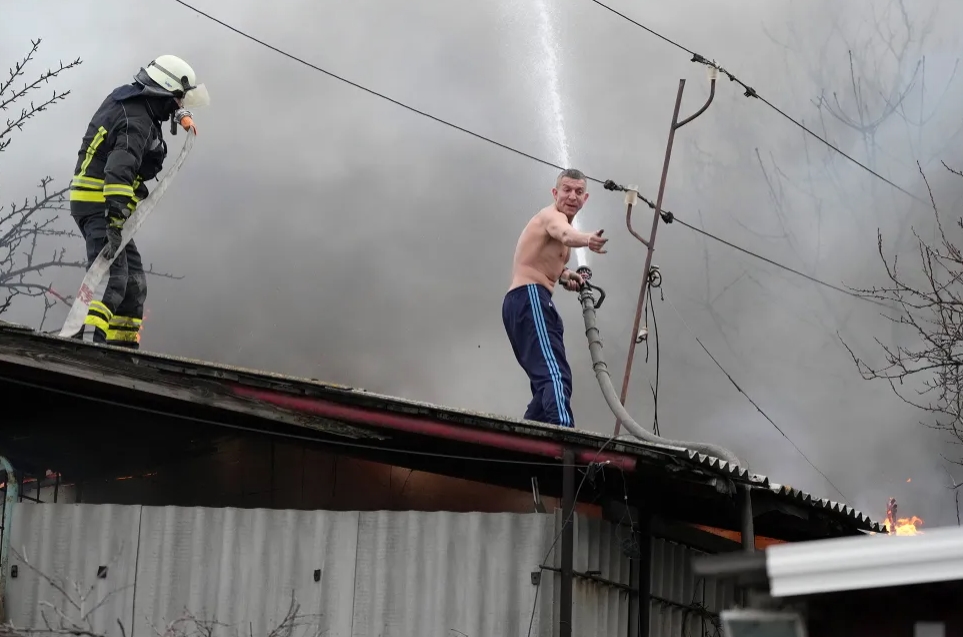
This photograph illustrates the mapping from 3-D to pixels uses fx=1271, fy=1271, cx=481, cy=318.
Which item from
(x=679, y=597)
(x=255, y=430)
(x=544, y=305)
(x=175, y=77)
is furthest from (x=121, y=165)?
(x=679, y=597)

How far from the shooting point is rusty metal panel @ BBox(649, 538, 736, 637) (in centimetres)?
883

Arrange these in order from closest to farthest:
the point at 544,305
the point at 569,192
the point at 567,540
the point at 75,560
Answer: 1. the point at 567,540
2. the point at 75,560
3. the point at 544,305
4. the point at 569,192

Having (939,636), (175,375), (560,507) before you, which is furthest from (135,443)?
(939,636)

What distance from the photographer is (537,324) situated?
9.75 m

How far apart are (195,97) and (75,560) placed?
4.20 m

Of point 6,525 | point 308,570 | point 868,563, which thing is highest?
point 6,525

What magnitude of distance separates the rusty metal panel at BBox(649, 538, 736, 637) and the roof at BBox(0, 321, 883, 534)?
1.22 m

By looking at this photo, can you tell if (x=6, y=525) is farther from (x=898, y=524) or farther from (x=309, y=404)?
(x=898, y=524)

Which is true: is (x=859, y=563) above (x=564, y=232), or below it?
below

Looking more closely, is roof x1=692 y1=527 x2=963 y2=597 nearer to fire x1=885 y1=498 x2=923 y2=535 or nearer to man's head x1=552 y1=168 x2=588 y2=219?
man's head x1=552 y1=168 x2=588 y2=219

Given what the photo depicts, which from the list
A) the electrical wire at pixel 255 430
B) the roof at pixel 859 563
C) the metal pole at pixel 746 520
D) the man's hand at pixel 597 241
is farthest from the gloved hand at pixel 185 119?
the roof at pixel 859 563

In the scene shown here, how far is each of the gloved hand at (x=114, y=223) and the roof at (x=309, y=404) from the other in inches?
90.7

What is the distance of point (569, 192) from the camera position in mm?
10125

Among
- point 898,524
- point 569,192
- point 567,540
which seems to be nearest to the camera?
point 567,540
